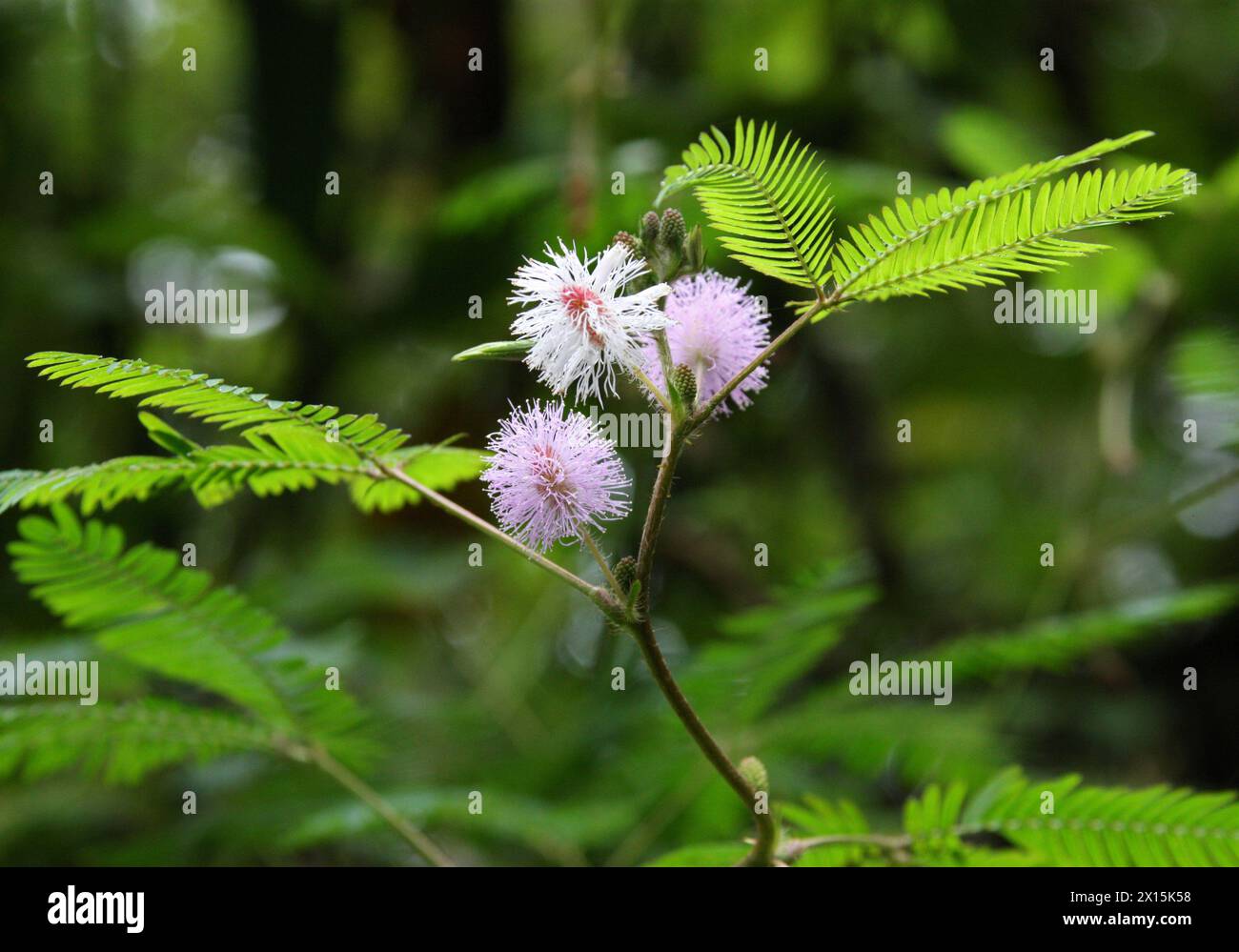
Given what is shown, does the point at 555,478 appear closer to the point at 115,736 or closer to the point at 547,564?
the point at 547,564

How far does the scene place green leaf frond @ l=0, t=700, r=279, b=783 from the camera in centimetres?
115

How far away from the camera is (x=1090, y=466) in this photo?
3.34 m

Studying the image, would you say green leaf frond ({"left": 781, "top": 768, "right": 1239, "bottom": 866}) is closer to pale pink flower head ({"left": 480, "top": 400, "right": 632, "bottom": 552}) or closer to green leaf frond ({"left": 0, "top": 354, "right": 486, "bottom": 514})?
pale pink flower head ({"left": 480, "top": 400, "right": 632, "bottom": 552})

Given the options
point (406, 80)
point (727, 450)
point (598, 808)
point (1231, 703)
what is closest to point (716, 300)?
point (598, 808)

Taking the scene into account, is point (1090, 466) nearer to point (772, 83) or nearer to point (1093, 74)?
point (1093, 74)

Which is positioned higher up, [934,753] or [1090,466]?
[1090,466]

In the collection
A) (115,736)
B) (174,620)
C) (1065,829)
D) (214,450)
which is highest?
(214,450)

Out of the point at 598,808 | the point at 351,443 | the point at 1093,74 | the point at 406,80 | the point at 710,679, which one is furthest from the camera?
the point at 406,80

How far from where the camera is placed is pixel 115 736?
1172mm

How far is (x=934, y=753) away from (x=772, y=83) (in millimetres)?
1819

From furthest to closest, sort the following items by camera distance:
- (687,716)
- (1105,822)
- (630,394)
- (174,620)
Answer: (630,394)
(174,620)
(1105,822)
(687,716)

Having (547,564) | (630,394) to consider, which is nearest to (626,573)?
(547,564)

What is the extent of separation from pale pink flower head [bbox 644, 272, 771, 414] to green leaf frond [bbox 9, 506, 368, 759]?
0.55 m

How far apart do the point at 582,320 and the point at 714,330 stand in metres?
0.14
